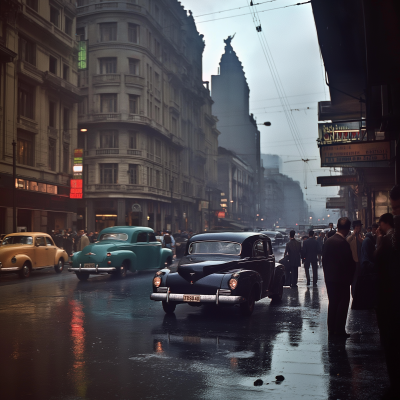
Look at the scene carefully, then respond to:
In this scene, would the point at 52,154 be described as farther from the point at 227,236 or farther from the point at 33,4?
the point at 227,236

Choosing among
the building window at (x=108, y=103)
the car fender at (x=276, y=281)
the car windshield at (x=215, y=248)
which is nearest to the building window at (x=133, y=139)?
the building window at (x=108, y=103)

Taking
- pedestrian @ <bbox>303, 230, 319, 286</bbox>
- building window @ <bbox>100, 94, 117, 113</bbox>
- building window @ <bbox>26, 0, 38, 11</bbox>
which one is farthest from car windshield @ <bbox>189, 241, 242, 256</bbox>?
building window @ <bbox>100, 94, 117, 113</bbox>

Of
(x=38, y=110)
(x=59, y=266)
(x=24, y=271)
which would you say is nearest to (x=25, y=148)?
(x=38, y=110)

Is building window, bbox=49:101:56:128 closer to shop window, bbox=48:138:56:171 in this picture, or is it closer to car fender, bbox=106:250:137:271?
shop window, bbox=48:138:56:171

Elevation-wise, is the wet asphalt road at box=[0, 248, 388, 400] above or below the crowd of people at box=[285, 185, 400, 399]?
below

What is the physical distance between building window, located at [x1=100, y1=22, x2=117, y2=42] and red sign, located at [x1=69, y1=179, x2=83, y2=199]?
20434mm

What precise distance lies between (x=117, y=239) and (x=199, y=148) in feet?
203

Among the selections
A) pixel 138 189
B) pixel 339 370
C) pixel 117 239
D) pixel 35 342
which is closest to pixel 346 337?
pixel 339 370

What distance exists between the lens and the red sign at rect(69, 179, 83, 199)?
41222 millimetres

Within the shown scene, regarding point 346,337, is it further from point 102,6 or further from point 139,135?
point 102,6

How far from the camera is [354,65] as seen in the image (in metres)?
14.7

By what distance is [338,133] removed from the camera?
2362 cm

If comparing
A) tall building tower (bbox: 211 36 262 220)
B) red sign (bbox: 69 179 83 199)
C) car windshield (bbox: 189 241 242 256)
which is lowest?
car windshield (bbox: 189 241 242 256)

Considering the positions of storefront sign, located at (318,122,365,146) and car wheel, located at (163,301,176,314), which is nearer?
car wheel, located at (163,301,176,314)
